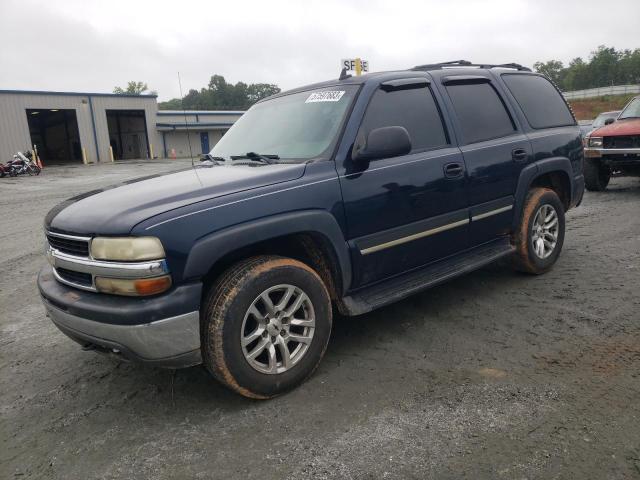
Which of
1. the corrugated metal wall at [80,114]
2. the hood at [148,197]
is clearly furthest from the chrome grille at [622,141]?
the corrugated metal wall at [80,114]

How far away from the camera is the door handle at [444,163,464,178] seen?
12.1 ft

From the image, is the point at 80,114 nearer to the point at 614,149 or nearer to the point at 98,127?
the point at 98,127

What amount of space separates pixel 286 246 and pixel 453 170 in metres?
1.45

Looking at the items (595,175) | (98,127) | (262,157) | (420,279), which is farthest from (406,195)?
(98,127)

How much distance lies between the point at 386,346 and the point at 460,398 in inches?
31.8

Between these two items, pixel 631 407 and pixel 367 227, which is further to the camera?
pixel 367 227

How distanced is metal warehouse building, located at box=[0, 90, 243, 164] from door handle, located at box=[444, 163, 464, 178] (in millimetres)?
34776

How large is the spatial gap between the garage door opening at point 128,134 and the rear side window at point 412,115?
38.5 meters

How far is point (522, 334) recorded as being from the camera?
3561mm

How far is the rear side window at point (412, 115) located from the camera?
3.51 metres

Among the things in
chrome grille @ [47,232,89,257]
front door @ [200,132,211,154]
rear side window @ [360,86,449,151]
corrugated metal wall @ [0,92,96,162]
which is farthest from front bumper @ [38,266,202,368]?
front door @ [200,132,211,154]

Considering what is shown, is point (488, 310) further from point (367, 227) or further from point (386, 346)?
point (367, 227)

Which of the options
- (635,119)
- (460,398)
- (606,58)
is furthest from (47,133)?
(606,58)

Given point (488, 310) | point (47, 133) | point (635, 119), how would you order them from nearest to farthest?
point (488, 310)
point (635, 119)
point (47, 133)
